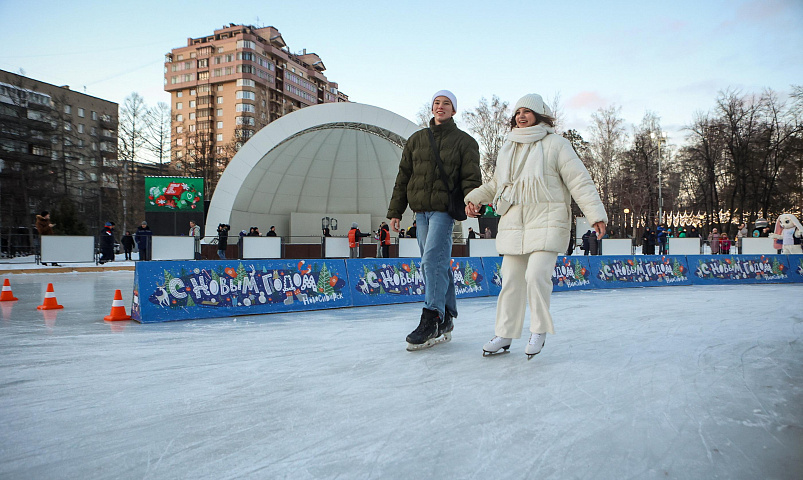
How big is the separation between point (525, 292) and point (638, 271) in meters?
8.96

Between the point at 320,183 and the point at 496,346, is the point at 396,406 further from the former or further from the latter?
the point at 320,183

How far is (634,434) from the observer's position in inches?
75.0

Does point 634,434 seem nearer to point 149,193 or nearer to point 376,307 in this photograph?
point 376,307

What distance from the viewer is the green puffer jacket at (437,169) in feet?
12.1

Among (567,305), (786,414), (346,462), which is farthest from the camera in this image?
(567,305)

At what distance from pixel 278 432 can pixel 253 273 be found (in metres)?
4.39

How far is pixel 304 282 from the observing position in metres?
6.51

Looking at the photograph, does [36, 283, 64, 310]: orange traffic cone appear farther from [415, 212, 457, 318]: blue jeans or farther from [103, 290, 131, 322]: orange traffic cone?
[415, 212, 457, 318]: blue jeans

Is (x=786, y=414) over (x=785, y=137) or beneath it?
beneath


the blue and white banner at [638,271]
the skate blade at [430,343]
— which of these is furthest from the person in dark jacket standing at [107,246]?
the skate blade at [430,343]

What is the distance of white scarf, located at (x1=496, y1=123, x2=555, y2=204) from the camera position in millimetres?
3182

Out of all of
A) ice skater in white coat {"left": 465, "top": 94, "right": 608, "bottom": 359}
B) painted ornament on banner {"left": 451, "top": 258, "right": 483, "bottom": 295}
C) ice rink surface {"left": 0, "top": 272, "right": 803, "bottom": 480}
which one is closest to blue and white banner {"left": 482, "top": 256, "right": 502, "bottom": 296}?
painted ornament on banner {"left": 451, "top": 258, "right": 483, "bottom": 295}

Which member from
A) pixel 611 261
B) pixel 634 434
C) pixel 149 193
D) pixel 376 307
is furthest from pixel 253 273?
pixel 149 193

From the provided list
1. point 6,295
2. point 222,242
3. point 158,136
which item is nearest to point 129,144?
point 158,136
